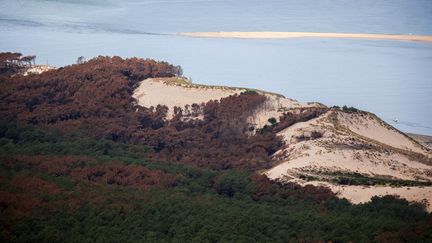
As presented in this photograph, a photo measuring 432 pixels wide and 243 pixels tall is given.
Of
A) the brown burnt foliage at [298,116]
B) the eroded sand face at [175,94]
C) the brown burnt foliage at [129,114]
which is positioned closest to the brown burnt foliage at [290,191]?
the brown burnt foliage at [129,114]

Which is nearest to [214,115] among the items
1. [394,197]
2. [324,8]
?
[394,197]

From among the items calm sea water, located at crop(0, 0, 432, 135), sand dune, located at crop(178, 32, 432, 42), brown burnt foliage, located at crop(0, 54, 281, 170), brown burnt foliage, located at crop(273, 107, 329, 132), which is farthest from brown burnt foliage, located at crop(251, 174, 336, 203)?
sand dune, located at crop(178, 32, 432, 42)

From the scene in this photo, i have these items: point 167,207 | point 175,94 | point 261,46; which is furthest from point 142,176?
point 261,46

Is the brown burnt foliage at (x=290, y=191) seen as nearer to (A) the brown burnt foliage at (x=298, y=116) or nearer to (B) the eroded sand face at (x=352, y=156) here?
(B) the eroded sand face at (x=352, y=156)

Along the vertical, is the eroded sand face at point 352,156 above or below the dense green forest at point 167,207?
above

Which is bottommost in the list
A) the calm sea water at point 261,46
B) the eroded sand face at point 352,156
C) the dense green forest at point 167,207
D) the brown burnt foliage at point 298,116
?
the dense green forest at point 167,207

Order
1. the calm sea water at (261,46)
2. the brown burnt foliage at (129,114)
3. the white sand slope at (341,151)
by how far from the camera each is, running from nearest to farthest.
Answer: the white sand slope at (341,151)
the brown burnt foliage at (129,114)
the calm sea water at (261,46)

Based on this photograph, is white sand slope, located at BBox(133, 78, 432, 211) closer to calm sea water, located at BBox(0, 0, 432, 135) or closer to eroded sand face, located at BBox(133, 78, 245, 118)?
eroded sand face, located at BBox(133, 78, 245, 118)
